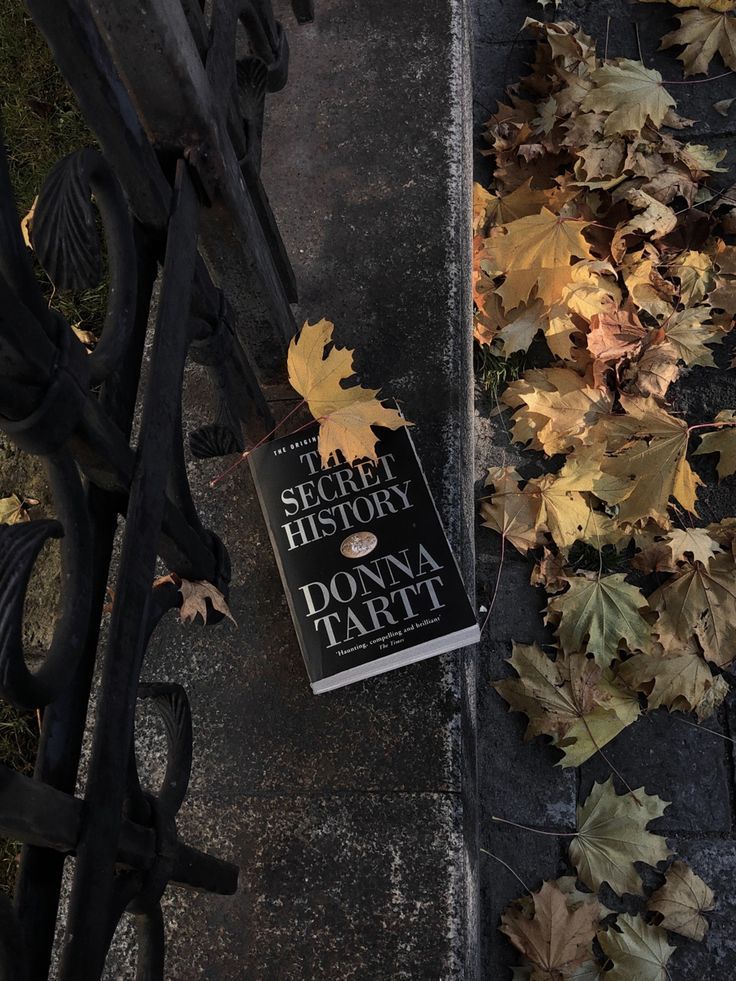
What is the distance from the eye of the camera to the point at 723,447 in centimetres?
224

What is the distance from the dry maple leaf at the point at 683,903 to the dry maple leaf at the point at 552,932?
14cm

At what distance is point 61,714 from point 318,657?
71cm

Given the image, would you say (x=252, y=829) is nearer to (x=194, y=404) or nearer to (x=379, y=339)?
(x=194, y=404)

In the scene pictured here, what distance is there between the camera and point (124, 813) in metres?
1.19

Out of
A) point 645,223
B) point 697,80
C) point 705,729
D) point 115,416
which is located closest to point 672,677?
point 705,729

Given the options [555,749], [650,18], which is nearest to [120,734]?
[555,749]

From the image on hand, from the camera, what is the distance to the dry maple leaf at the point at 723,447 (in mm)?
2236

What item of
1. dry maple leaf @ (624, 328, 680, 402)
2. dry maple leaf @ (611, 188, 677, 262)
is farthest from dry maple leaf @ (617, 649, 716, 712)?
dry maple leaf @ (611, 188, 677, 262)

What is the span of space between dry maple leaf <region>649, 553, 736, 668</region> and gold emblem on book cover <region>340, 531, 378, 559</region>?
759mm

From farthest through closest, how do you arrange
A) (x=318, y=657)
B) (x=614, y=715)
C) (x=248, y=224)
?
(x=614, y=715)
(x=318, y=657)
(x=248, y=224)

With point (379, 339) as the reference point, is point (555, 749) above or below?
below

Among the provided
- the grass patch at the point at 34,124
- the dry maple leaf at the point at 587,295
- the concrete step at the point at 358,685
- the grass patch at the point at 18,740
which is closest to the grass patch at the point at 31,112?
the grass patch at the point at 34,124

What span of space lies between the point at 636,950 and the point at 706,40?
2.68 meters

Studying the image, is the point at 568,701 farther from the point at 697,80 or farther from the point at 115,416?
the point at 697,80
